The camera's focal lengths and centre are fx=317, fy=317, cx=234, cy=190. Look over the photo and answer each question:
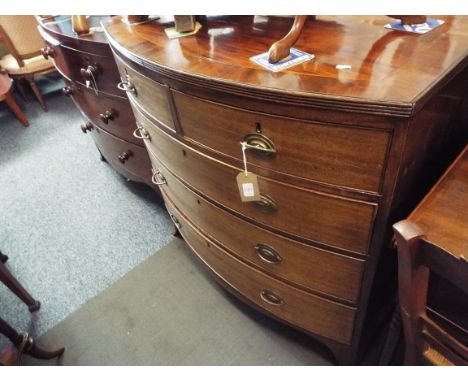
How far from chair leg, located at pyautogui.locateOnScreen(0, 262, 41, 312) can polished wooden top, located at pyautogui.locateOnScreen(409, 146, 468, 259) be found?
1408 mm

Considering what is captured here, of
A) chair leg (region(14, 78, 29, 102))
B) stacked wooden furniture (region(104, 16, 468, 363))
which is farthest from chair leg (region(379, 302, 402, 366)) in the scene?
chair leg (region(14, 78, 29, 102))

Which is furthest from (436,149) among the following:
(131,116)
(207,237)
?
(131,116)

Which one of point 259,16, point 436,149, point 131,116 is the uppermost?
point 259,16

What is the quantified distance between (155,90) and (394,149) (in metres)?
0.56

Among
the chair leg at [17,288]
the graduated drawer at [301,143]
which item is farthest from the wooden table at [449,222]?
the chair leg at [17,288]

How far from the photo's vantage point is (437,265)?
1.49 feet

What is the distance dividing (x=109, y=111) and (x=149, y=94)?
698mm

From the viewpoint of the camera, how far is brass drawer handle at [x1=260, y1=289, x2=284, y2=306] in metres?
0.95

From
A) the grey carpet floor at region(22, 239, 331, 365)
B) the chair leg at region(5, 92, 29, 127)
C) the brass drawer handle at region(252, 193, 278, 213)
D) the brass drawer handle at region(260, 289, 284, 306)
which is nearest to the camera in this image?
the brass drawer handle at region(252, 193, 278, 213)

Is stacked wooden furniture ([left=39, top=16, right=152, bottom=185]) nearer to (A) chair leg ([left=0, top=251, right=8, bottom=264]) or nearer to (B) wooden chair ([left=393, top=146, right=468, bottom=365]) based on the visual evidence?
(A) chair leg ([left=0, top=251, right=8, bottom=264])

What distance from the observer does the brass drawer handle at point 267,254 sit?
82 centimetres

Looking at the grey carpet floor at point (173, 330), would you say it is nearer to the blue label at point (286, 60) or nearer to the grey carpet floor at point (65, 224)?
the grey carpet floor at point (65, 224)

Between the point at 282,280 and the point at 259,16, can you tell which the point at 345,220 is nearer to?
the point at 282,280

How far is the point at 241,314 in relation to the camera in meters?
1.25
